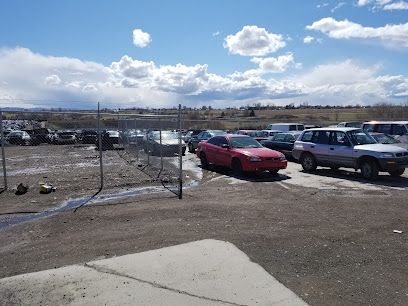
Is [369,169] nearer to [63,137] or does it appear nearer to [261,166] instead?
[261,166]

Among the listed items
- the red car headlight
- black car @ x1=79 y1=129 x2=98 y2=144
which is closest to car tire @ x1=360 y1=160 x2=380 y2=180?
the red car headlight

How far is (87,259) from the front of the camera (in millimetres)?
5973

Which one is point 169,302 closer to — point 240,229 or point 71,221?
point 240,229

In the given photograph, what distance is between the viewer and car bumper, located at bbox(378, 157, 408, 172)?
13.3 m

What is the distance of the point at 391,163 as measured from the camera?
1332 centimetres

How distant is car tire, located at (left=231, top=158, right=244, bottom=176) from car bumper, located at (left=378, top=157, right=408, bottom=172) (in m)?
4.43

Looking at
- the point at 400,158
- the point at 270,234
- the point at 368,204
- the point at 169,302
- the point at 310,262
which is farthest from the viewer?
the point at 400,158

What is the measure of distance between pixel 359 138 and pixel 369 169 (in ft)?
4.63

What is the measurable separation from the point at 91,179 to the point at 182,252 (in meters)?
8.27

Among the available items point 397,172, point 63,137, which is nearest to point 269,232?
point 397,172

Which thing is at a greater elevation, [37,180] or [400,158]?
[400,158]

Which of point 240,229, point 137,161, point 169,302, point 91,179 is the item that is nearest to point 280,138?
point 137,161

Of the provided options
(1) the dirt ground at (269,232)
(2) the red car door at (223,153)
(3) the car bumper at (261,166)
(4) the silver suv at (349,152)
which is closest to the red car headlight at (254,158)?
(3) the car bumper at (261,166)

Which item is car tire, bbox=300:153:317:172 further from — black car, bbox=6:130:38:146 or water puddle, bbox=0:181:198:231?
black car, bbox=6:130:38:146
